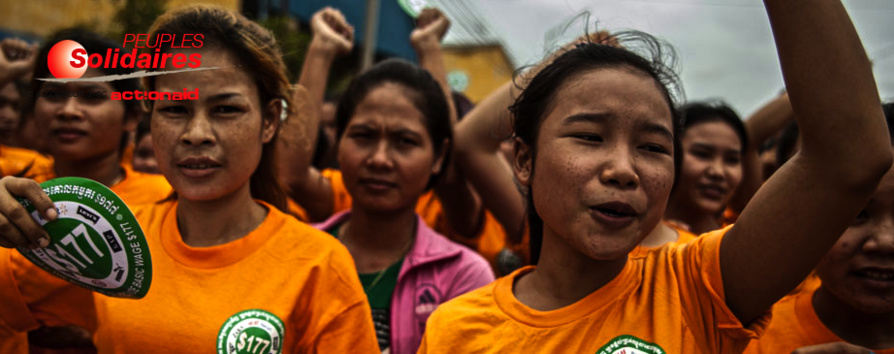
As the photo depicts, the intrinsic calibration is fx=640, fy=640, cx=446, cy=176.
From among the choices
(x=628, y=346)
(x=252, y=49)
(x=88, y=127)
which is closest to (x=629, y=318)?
(x=628, y=346)

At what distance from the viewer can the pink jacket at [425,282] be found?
7.29ft

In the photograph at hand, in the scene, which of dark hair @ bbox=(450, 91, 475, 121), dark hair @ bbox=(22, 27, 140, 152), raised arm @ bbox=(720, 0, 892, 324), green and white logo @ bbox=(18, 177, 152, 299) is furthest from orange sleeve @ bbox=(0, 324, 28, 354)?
dark hair @ bbox=(450, 91, 475, 121)

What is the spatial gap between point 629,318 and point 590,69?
0.60 m

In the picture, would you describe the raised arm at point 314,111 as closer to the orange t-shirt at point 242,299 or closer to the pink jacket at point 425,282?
the pink jacket at point 425,282

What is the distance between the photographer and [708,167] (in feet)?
10.8

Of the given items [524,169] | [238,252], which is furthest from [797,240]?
[238,252]

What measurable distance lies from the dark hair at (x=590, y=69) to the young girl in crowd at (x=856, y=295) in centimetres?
50

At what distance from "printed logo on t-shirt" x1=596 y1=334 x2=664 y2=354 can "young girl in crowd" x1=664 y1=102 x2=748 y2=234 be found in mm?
1939

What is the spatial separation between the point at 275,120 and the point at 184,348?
2.56 ft

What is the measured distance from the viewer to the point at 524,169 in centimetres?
173

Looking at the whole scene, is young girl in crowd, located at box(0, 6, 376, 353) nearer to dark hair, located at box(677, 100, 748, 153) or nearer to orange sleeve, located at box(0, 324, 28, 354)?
orange sleeve, located at box(0, 324, 28, 354)

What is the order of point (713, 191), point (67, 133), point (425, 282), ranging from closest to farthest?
point (425, 282) < point (67, 133) < point (713, 191)

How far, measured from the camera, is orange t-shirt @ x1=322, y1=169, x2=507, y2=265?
3176mm

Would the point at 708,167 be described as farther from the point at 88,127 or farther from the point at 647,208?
the point at 88,127
